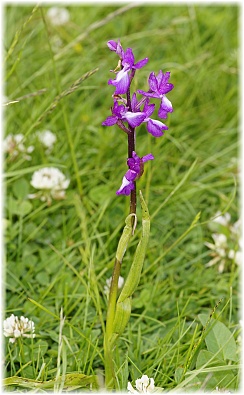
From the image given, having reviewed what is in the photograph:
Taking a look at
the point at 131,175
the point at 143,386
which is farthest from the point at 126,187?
the point at 143,386

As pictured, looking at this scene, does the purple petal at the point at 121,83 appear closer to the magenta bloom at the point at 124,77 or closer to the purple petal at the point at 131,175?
the magenta bloom at the point at 124,77

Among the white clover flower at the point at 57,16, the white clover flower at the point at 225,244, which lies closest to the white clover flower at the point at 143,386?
the white clover flower at the point at 225,244

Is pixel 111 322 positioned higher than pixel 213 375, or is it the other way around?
pixel 111 322

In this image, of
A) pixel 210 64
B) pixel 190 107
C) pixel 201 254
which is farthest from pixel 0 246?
pixel 210 64

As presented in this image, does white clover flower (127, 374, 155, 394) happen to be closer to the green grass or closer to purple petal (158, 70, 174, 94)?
the green grass

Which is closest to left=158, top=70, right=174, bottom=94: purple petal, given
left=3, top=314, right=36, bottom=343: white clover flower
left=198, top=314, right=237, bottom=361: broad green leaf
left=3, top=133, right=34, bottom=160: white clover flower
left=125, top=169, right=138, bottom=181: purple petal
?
left=125, top=169, right=138, bottom=181: purple petal

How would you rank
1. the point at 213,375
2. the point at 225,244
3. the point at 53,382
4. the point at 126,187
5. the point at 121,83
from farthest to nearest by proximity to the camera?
1. the point at 225,244
2. the point at 213,375
3. the point at 53,382
4. the point at 126,187
5. the point at 121,83

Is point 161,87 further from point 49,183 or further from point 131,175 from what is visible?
point 49,183
